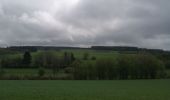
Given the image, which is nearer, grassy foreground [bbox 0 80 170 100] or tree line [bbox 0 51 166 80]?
grassy foreground [bbox 0 80 170 100]

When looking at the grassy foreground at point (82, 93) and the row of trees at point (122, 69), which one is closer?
the grassy foreground at point (82, 93)

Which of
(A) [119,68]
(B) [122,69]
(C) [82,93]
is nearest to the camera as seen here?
(C) [82,93]

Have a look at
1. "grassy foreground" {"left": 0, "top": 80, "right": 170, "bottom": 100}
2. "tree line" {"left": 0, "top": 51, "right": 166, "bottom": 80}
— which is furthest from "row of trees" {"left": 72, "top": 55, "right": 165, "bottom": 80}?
"grassy foreground" {"left": 0, "top": 80, "right": 170, "bottom": 100}

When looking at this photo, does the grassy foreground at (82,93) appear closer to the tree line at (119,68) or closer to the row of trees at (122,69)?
the tree line at (119,68)

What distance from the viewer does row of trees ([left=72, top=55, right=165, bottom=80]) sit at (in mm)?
104188

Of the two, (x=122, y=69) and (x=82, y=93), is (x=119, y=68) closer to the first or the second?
(x=122, y=69)

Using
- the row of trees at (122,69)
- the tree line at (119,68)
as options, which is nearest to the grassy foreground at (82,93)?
the tree line at (119,68)

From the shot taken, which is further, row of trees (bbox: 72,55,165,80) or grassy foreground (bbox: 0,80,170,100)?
row of trees (bbox: 72,55,165,80)

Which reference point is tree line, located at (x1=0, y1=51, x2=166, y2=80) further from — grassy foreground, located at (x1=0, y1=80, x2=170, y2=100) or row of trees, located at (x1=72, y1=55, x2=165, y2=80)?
grassy foreground, located at (x1=0, y1=80, x2=170, y2=100)

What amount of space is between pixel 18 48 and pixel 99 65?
6393 cm

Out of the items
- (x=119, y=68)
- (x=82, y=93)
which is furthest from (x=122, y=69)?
(x=82, y=93)

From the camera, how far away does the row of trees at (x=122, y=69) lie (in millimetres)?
104188

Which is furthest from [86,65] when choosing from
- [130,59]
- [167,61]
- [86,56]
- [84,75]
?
[167,61]

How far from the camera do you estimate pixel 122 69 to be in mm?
104625
